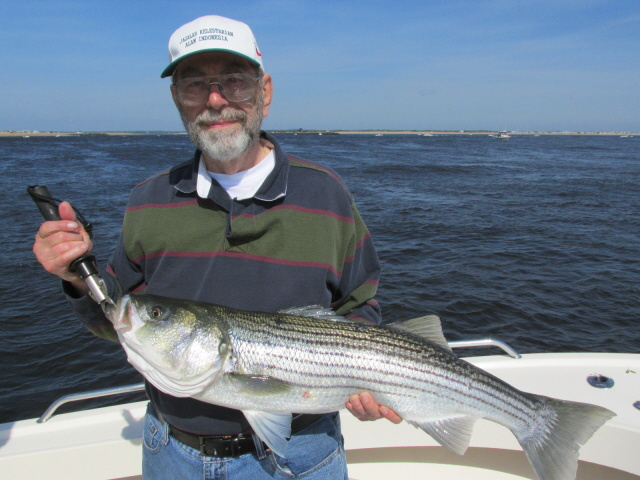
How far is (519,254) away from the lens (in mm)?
15977

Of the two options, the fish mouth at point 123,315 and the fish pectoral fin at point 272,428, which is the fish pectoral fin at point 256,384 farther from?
the fish mouth at point 123,315

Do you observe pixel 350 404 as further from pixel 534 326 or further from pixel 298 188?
pixel 534 326

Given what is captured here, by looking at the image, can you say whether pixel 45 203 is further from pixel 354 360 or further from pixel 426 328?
pixel 426 328

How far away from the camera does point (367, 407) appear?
2520 millimetres

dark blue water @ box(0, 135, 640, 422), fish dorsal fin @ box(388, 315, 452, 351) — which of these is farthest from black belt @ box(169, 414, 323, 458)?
dark blue water @ box(0, 135, 640, 422)

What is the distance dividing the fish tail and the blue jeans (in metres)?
1.18

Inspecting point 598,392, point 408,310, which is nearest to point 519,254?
point 408,310

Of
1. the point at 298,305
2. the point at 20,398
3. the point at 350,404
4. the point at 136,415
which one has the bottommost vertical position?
the point at 20,398

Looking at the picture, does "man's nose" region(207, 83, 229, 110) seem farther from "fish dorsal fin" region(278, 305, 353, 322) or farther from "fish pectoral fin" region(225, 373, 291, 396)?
"fish pectoral fin" region(225, 373, 291, 396)

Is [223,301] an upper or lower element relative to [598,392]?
upper

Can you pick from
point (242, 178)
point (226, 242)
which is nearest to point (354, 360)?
point (226, 242)

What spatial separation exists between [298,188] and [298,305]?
67 centimetres

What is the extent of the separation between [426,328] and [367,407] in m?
0.64

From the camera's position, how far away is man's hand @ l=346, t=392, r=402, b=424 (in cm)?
251
